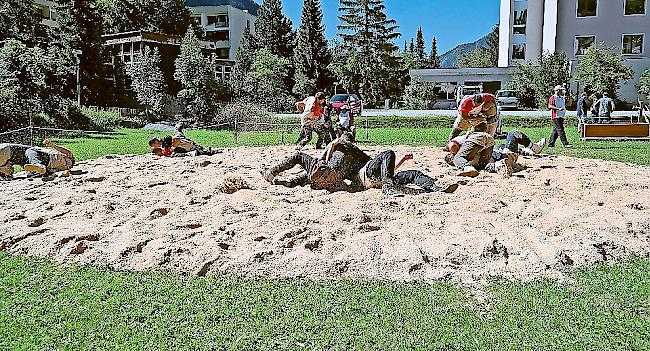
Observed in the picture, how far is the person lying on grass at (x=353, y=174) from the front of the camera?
23.2 feet

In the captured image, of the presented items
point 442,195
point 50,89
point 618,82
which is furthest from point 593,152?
point 618,82

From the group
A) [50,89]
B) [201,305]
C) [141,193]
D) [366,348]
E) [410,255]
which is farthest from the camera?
[50,89]

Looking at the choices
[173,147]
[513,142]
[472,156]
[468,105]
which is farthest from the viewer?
[173,147]

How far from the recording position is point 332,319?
3840 millimetres

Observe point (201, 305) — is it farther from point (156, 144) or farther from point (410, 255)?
point (156, 144)

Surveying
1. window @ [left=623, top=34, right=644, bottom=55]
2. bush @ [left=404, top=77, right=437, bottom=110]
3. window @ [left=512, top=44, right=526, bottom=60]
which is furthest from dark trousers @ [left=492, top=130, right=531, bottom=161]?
window @ [left=512, top=44, right=526, bottom=60]

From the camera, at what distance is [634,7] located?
134 feet

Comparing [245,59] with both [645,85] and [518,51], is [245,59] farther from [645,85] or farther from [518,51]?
[645,85]

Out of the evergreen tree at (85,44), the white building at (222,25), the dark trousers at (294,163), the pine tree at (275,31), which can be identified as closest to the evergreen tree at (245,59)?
the pine tree at (275,31)

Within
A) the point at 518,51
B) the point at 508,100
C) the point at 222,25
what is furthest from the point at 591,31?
the point at 222,25

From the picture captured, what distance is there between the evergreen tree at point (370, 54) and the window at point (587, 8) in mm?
15620

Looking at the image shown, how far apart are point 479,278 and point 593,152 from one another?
9.68 m

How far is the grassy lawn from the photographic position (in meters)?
3.54

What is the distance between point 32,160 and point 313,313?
6.29 meters
